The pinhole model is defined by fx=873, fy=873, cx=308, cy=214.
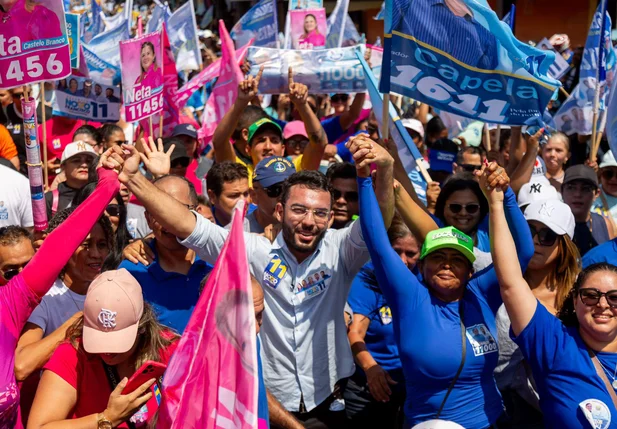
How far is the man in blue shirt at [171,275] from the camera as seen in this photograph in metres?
4.26

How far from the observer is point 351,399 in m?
4.74

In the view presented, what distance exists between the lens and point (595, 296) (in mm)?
3775

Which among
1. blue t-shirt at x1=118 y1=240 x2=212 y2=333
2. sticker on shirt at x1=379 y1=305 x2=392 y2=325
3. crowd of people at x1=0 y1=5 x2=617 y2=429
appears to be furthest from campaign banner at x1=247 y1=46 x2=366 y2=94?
blue t-shirt at x1=118 y1=240 x2=212 y2=333

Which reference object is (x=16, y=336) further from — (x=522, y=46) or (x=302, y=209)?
(x=522, y=46)

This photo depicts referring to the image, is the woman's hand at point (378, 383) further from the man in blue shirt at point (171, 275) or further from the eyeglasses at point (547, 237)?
the eyeglasses at point (547, 237)

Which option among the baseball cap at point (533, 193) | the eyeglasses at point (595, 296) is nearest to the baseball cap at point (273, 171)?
the baseball cap at point (533, 193)

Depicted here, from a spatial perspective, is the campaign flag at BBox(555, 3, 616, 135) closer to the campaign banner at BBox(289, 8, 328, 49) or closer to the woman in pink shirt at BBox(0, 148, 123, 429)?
the campaign banner at BBox(289, 8, 328, 49)

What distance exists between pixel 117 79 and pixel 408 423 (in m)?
5.82

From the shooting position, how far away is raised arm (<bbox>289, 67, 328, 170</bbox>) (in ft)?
19.2

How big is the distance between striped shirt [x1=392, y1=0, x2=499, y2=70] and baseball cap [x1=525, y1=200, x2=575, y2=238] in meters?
0.81

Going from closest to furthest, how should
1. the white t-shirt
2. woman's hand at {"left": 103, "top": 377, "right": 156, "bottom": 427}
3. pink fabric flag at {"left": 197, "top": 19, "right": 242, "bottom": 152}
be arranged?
1. woman's hand at {"left": 103, "top": 377, "right": 156, "bottom": 427}
2. the white t-shirt
3. pink fabric flag at {"left": 197, "top": 19, "right": 242, "bottom": 152}

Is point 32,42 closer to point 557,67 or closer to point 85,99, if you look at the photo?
point 85,99

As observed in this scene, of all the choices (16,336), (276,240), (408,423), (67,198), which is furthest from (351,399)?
(67,198)

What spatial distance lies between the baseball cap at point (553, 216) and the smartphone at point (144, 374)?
2.37 m
